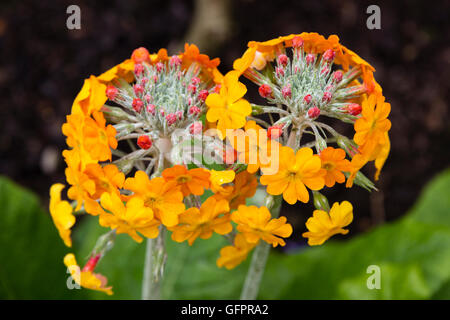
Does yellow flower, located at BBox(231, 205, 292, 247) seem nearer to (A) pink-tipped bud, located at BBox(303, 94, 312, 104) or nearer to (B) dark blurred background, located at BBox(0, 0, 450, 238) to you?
(A) pink-tipped bud, located at BBox(303, 94, 312, 104)

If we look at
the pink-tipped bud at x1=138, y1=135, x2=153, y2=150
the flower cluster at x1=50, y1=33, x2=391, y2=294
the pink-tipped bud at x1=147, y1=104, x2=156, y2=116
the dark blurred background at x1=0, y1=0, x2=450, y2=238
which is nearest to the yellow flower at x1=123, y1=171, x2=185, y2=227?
the flower cluster at x1=50, y1=33, x2=391, y2=294

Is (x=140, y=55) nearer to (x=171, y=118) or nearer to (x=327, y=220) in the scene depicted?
(x=171, y=118)

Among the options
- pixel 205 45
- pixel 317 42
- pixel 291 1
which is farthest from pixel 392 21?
pixel 317 42

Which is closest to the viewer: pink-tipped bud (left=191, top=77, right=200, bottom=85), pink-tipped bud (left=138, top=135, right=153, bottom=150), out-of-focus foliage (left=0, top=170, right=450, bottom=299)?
pink-tipped bud (left=138, top=135, right=153, bottom=150)

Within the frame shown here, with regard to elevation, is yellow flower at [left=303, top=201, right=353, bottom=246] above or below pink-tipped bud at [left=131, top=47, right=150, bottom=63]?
below

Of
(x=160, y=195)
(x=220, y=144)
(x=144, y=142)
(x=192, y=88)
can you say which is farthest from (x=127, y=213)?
(x=192, y=88)
